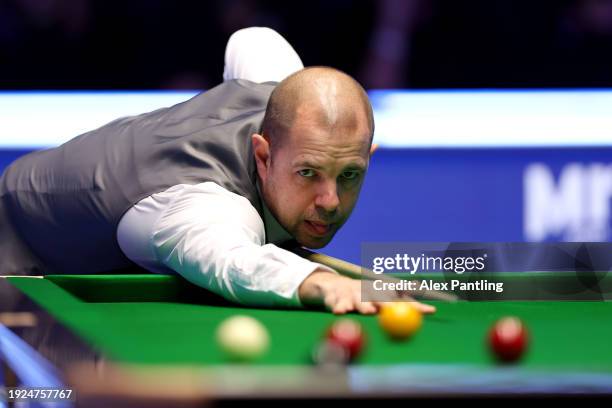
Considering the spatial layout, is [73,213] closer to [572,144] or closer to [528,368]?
[528,368]

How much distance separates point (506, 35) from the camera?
745 centimetres

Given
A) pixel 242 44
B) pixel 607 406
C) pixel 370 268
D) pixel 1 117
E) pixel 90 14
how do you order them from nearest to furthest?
1. pixel 607 406
2. pixel 370 268
3. pixel 242 44
4. pixel 1 117
5. pixel 90 14

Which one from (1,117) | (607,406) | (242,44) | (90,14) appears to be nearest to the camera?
(607,406)

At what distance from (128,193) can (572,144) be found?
348 cm

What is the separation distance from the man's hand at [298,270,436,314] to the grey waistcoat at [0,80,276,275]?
864 mm

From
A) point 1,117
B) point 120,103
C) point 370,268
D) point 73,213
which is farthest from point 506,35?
point 370,268

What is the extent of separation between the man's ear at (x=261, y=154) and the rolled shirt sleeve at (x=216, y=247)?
156 mm

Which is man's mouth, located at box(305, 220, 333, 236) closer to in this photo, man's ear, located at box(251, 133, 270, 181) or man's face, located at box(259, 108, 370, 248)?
man's face, located at box(259, 108, 370, 248)

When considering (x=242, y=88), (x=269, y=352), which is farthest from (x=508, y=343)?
(x=242, y=88)

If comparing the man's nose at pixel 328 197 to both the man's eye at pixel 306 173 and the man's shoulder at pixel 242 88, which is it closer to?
the man's eye at pixel 306 173

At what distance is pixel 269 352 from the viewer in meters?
2.05

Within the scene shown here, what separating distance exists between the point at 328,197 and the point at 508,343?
1.49 metres

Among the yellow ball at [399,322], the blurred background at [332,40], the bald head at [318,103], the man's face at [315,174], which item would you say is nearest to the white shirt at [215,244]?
the man's face at [315,174]

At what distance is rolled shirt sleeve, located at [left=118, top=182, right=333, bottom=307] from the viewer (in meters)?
2.82
